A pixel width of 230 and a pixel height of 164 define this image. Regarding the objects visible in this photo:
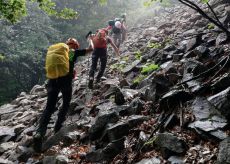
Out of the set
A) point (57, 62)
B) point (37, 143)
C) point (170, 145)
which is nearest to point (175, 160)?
point (170, 145)

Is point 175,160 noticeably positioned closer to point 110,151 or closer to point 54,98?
point 110,151

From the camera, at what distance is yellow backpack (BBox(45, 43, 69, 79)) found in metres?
8.91

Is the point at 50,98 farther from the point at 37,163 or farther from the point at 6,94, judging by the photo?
the point at 6,94

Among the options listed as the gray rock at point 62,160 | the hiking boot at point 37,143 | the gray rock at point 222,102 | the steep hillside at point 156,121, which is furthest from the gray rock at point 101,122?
the gray rock at point 222,102

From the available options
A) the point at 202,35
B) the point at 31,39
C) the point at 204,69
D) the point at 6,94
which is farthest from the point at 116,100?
the point at 31,39

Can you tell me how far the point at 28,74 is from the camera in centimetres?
2316

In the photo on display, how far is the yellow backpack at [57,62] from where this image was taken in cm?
891

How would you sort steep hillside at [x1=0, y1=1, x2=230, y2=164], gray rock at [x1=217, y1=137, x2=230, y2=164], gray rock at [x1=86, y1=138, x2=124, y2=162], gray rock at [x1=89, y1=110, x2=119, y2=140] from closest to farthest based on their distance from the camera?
gray rock at [x1=217, y1=137, x2=230, y2=164], steep hillside at [x1=0, y1=1, x2=230, y2=164], gray rock at [x1=86, y1=138, x2=124, y2=162], gray rock at [x1=89, y1=110, x2=119, y2=140]

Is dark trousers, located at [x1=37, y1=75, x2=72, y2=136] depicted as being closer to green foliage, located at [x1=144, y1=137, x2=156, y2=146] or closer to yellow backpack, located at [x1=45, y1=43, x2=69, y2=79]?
yellow backpack, located at [x1=45, y1=43, x2=69, y2=79]

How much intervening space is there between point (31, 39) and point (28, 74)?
2.99m

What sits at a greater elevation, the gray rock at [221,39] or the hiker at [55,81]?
the gray rock at [221,39]

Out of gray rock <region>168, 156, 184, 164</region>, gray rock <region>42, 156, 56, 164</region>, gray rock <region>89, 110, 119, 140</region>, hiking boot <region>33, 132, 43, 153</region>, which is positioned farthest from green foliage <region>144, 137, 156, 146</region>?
hiking boot <region>33, 132, 43, 153</region>

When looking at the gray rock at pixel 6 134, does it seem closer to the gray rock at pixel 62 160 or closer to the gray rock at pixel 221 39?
the gray rock at pixel 62 160

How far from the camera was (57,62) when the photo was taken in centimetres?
890
